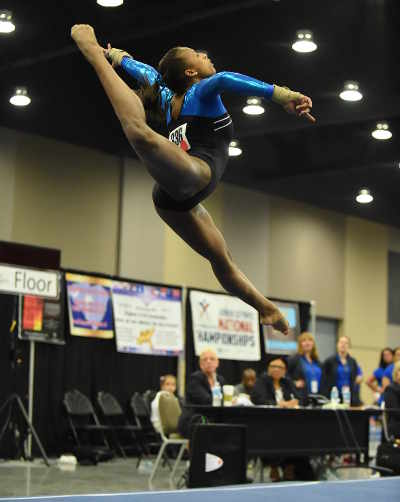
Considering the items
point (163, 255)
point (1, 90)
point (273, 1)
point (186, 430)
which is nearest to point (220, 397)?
point (186, 430)

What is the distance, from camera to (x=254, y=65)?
8891mm

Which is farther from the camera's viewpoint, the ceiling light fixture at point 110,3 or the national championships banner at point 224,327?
the national championships banner at point 224,327

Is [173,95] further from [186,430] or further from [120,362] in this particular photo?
[120,362]

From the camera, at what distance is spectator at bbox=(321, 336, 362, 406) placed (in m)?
9.32

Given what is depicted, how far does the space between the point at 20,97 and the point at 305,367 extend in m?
4.26

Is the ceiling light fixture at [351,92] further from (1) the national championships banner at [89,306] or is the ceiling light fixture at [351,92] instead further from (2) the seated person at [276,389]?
(1) the national championships banner at [89,306]

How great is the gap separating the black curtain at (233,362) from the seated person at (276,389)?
10.2ft

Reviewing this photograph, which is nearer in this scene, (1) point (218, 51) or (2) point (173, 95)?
(2) point (173, 95)

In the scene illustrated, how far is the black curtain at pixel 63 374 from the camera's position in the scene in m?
10.5

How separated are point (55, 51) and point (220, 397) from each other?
3.64m

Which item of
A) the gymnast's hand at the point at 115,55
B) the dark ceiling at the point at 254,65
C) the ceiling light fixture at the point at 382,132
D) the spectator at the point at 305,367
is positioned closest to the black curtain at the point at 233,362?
the dark ceiling at the point at 254,65

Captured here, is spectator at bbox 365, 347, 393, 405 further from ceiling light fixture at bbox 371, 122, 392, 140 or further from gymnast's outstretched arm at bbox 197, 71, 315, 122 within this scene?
gymnast's outstretched arm at bbox 197, 71, 315, 122

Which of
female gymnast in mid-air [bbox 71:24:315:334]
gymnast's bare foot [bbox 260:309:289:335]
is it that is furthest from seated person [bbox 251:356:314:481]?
female gymnast in mid-air [bbox 71:24:315:334]

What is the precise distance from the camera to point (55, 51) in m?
8.66
